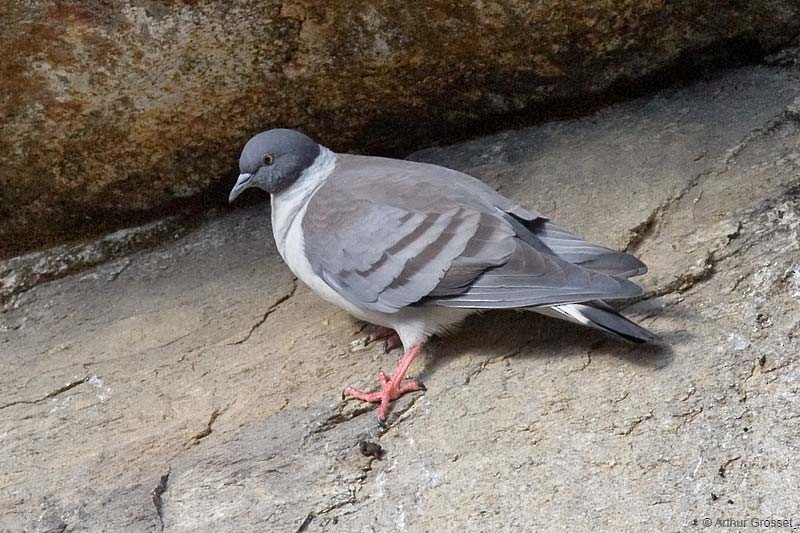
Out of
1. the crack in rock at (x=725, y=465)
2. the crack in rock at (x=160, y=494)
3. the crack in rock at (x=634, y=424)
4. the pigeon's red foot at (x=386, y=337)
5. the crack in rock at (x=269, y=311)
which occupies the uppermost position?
the crack in rock at (x=160, y=494)

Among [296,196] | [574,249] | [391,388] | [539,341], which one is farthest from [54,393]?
[574,249]

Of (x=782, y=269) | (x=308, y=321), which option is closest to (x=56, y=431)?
(x=308, y=321)

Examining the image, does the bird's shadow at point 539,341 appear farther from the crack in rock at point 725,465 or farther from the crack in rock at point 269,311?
the crack in rock at point 269,311

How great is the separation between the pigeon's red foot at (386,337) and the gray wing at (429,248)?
0.95ft

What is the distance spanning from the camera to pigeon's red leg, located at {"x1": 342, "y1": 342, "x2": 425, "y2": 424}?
3045 millimetres

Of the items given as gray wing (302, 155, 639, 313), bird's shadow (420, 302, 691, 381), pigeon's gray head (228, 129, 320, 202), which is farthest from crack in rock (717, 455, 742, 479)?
pigeon's gray head (228, 129, 320, 202)

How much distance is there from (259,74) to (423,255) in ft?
3.72

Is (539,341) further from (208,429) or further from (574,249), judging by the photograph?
(208,429)

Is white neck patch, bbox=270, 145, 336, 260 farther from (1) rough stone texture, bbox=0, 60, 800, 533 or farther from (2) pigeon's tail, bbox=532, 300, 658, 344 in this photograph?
(2) pigeon's tail, bbox=532, 300, 658, 344

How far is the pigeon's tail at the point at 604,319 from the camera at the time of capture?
112 inches

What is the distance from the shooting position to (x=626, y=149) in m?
3.90

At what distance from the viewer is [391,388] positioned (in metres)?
3.08

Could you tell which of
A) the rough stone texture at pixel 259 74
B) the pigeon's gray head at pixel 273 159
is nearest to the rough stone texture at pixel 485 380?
the rough stone texture at pixel 259 74

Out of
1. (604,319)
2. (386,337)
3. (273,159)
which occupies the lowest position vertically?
(386,337)
